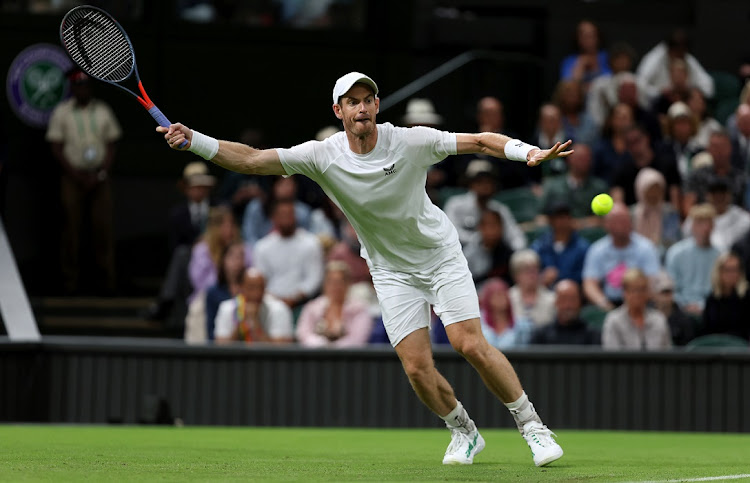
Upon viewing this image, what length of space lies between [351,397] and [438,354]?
2.65ft

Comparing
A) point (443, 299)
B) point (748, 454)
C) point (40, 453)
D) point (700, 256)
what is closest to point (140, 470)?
point (40, 453)

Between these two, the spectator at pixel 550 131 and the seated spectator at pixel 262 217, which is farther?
the spectator at pixel 550 131

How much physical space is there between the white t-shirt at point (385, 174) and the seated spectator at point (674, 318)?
496cm

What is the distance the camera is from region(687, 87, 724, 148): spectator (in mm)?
14234

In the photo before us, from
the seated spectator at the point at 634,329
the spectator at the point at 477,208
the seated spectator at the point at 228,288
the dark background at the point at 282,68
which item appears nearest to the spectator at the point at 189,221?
the seated spectator at the point at 228,288

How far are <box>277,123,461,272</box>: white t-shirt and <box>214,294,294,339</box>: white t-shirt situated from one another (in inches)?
185

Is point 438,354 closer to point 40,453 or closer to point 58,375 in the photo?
point 58,375

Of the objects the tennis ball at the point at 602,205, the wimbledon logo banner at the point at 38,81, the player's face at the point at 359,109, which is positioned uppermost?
the wimbledon logo banner at the point at 38,81

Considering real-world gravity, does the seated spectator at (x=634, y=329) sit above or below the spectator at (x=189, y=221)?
below

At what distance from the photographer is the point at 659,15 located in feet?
59.8

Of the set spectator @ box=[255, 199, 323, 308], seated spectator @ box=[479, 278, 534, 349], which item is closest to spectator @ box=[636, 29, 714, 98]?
seated spectator @ box=[479, 278, 534, 349]

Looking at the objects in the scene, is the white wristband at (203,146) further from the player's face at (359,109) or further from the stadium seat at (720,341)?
the stadium seat at (720,341)

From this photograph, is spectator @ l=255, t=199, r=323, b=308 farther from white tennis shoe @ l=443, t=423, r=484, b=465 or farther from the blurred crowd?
white tennis shoe @ l=443, t=423, r=484, b=465

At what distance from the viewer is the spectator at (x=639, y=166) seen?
1366 centimetres
